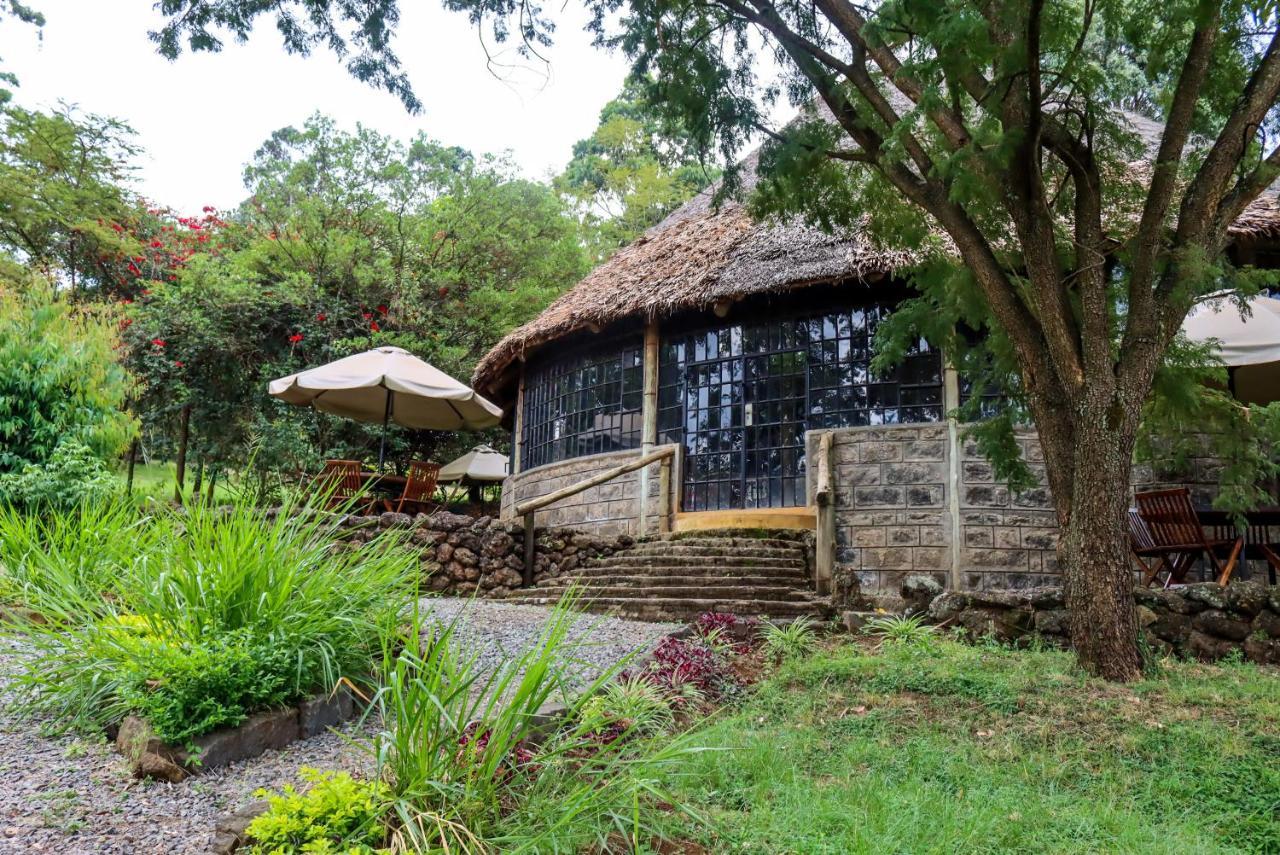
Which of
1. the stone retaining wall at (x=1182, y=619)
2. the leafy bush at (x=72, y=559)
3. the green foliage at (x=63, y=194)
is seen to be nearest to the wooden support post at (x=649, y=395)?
the stone retaining wall at (x=1182, y=619)

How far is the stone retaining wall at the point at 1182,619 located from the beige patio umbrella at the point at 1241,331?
202 cm

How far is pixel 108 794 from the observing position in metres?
3.13

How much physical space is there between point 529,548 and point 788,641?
13.0ft

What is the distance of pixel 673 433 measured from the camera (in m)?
11.3

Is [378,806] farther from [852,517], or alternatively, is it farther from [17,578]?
[852,517]

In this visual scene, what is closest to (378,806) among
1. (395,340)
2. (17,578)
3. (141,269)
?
(17,578)

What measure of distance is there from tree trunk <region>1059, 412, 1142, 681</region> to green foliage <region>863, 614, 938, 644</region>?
1100 millimetres

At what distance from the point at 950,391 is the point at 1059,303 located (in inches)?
163

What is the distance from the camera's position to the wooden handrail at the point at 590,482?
31.1 feet

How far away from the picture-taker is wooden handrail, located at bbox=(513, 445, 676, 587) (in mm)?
9477

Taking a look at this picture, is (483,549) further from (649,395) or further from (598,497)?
(649,395)

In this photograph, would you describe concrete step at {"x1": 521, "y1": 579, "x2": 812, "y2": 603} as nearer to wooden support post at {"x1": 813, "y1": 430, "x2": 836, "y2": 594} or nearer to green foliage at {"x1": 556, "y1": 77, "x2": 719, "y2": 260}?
wooden support post at {"x1": 813, "y1": 430, "x2": 836, "y2": 594}

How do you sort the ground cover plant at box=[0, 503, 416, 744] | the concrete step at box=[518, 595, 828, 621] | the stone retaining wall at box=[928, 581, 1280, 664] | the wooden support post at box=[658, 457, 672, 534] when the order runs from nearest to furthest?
the ground cover plant at box=[0, 503, 416, 744] → the stone retaining wall at box=[928, 581, 1280, 664] → the concrete step at box=[518, 595, 828, 621] → the wooden support post at box=[658, 457, 672, 534]

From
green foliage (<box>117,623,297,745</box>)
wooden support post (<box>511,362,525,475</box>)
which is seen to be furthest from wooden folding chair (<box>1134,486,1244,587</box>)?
wooden support post (<box>511,362,525,475</box>)
